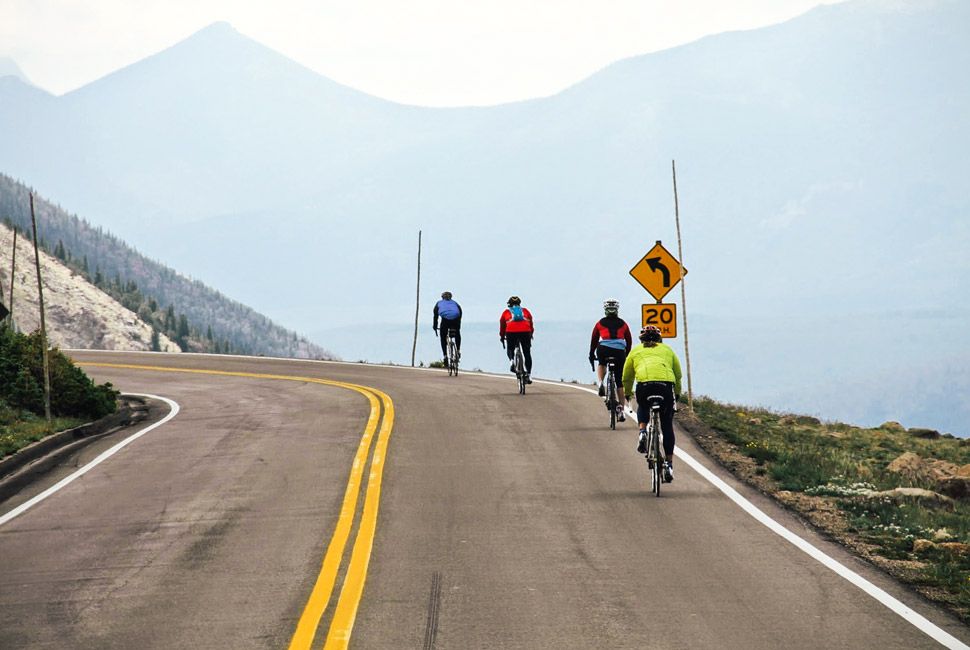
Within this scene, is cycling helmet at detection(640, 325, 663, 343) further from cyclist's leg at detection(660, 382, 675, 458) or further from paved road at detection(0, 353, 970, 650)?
paved road at detection(0, 353, 970, 650)

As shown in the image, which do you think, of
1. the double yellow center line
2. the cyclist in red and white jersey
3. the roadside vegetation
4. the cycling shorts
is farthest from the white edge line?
the cycling shorts

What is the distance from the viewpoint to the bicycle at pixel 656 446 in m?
14.2

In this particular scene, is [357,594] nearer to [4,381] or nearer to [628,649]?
[628,649]

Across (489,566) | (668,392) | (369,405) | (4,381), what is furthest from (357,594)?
(4,381)

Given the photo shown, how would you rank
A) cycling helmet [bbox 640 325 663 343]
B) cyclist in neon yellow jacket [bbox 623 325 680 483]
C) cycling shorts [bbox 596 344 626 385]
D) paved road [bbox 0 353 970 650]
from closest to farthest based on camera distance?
paved road [bbox 0 353 970 650] < cyclist in neon yellow jacket [bbox 623 325 680 483] < cycling helmet [bbox 640 325 663 343] < cycling shorts [bbox 596 344 626 385]

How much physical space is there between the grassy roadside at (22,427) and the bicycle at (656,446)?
911cm

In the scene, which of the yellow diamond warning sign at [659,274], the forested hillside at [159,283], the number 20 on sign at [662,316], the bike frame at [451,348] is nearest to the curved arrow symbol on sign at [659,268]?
the yellow diamond warning sign at [659,274]

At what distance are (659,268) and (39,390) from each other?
455 inches

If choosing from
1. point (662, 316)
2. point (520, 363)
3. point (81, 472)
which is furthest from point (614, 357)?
point (81, 472)

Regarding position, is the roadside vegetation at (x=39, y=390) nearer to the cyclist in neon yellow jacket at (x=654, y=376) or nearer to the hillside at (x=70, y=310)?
the cyclist in neon yellow jacket at (x=654, y=376)

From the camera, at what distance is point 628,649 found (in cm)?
804

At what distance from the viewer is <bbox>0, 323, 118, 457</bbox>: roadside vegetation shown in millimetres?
22781

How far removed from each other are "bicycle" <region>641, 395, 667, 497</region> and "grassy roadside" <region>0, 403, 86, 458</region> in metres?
9.11

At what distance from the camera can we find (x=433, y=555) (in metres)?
10.8
